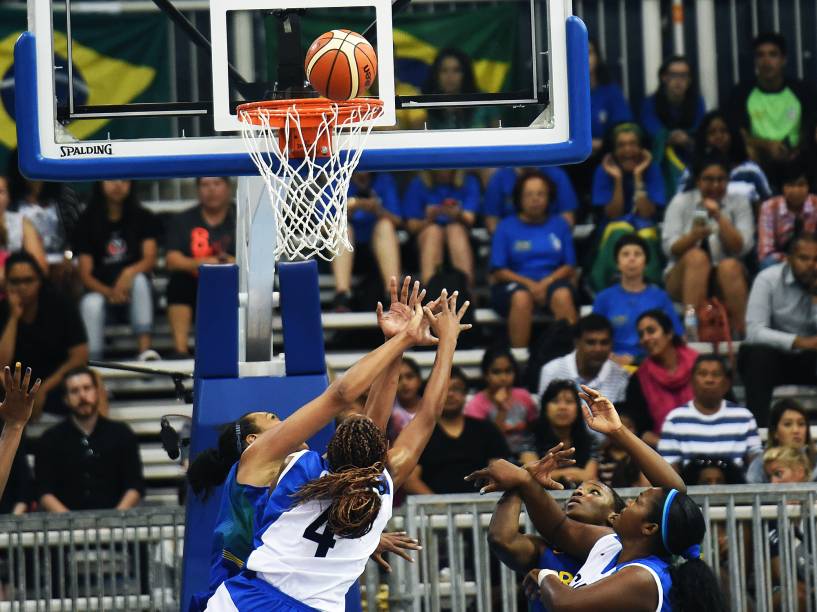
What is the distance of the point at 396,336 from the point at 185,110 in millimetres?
1937

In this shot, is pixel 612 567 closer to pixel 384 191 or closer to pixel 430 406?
pixel 430 406

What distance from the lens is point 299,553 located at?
233 inches

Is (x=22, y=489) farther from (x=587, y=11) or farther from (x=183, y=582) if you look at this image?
(x=587, y=11)

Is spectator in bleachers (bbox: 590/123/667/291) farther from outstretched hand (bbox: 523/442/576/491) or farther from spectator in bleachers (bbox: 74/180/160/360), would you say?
outstretched hand (bbox: 523/442/576/491)

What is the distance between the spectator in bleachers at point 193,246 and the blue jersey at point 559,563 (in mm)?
5496

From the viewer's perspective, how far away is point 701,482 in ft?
29.6

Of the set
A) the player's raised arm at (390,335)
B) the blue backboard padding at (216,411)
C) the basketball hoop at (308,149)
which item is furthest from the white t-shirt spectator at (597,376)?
the player's raised arm at (390,335)

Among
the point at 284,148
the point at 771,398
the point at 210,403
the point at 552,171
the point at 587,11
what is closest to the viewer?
the point at 284,148

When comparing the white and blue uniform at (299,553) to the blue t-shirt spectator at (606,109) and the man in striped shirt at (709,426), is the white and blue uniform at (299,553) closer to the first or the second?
the man in striped shirt at (709,426)

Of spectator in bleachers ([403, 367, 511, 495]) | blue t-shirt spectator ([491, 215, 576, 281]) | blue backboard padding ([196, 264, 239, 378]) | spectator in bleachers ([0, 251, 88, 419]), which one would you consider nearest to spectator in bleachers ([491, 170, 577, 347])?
blue t-shirt spectator ([491, 215, 576, 281])

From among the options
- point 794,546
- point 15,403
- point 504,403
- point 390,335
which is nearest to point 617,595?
point 390,335

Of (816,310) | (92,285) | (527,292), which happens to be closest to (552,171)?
(527,292)

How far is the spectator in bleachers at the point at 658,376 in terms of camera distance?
10.4 metres

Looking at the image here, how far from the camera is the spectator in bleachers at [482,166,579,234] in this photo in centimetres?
1222
